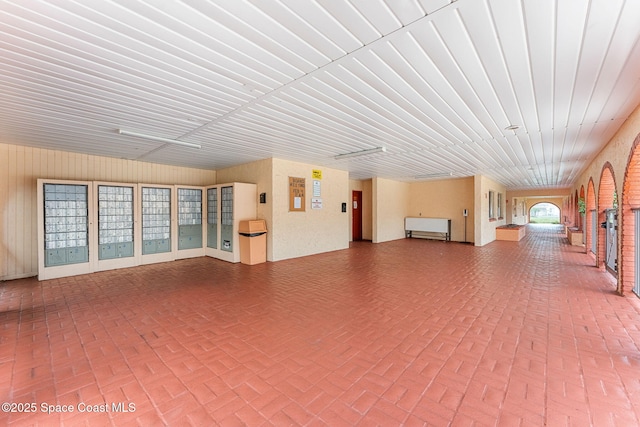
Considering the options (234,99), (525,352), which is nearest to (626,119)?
(525,352)

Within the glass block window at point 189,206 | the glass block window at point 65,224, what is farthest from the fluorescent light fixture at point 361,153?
the glass block window at point 65,224

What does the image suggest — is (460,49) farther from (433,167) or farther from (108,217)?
(108,217)

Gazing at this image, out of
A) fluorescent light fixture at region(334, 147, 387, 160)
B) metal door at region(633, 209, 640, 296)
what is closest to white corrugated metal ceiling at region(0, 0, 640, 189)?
fluorescent light fixture at region(334, 147, 387, 160)

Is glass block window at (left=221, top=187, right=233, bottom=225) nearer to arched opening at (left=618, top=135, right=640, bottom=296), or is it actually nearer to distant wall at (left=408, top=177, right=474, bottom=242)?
arched opening at (left=618, top=135, right=640, bottom=296)

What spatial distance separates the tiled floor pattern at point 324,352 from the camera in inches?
69.2

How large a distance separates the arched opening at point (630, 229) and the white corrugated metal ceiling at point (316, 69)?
85 centimetres

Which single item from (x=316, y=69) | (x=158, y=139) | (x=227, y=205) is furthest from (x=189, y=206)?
(x=316, y=69)

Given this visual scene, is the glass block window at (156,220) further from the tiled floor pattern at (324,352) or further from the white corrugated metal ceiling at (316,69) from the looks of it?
the white corrugated metal ceiling at (316,69)

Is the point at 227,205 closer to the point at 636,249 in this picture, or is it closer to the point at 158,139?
the point at 158,139

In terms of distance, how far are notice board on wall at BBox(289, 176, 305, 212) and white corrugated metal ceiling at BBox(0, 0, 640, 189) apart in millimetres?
2236

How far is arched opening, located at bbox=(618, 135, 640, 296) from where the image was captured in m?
3.89

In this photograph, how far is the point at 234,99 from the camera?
127 inches

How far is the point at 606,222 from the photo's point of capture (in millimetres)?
5523

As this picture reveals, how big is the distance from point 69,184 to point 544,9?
7.33 meters
